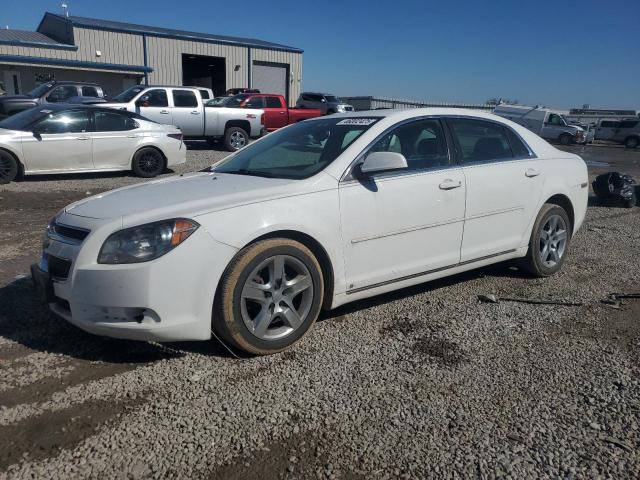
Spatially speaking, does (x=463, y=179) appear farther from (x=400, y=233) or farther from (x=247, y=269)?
(x=247, y=269)

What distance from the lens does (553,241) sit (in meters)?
5.20

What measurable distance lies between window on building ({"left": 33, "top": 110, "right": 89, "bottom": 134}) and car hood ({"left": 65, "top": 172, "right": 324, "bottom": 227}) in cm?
734

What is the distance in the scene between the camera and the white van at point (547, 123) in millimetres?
32156

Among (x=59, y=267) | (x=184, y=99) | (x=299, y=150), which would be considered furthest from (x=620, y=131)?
(x=59, y=267)

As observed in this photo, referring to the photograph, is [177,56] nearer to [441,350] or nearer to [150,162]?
[150,162]

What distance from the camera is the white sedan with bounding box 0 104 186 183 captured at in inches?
388

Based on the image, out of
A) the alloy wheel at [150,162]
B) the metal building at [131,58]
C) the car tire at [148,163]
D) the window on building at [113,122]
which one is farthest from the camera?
the metal building at [131,58]

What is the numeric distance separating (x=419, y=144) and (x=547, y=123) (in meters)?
32.0

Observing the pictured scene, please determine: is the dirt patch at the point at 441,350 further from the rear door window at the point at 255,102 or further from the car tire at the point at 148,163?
the rear door window at the point at 255,102

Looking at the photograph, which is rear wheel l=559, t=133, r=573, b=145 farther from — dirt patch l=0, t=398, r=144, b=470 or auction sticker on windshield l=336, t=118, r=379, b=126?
dirt patch l=0, t=398, r=144, b=470

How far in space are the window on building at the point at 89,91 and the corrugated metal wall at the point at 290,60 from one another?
61.6ft

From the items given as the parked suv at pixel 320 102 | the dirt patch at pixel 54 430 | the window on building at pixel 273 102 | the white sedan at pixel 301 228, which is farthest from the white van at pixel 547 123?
the dirt patch at pixel 54 430

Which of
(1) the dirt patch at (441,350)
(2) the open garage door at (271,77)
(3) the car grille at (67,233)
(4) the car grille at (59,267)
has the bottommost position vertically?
(1) the dirt patch at (441,350)

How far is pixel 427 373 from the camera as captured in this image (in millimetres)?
3291
